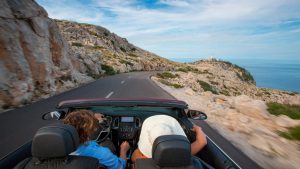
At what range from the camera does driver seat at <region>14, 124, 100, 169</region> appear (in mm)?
2416

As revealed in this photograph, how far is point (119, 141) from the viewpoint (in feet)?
15.2

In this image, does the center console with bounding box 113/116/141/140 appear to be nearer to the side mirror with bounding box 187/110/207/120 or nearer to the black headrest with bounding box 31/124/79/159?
the side mirror with bounding box 187/110/207/120

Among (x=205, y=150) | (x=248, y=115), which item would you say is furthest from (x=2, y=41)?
(x=205, y=150)

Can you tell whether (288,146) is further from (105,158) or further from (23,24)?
(23,24)

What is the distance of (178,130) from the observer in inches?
109

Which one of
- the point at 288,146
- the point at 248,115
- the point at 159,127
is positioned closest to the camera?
the point at 159,127

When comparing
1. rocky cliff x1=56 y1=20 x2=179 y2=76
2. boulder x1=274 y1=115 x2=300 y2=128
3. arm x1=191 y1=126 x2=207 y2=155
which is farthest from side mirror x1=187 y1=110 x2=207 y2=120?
rocky cliff x1=56 y1=20 x2=179 y2=76

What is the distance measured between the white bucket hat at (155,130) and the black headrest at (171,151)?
0.17 meters

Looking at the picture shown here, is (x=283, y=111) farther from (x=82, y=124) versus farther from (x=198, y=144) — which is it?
(x=82, y=124)

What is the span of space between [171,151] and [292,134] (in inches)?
317

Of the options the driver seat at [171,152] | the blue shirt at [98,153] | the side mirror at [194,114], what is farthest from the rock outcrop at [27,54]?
the driver seat at [171,152]

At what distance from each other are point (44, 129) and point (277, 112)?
11.0m

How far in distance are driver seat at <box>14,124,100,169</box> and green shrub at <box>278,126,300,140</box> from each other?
7962 millimetres

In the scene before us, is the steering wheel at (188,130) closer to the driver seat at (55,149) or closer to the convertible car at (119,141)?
the convertible car at (119,141)
